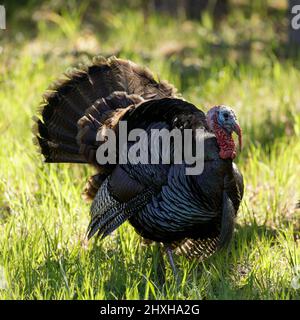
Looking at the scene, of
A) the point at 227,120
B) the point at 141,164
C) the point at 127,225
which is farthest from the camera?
the point at 127,225

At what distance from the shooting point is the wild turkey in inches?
181

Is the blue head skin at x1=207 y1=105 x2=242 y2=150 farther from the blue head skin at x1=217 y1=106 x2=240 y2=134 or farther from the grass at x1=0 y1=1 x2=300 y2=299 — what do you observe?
the grass at x1=0 y1=1 x2=300 y2=299

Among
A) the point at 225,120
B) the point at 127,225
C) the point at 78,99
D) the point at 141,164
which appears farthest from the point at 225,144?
the point at 78,99

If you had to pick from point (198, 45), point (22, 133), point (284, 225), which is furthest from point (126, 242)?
point (198, 45)

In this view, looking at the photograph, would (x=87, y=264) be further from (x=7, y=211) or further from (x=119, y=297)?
(x=7, y=211)

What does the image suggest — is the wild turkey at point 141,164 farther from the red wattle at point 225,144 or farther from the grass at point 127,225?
the grass at point 127,225

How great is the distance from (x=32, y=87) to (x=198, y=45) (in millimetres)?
2647

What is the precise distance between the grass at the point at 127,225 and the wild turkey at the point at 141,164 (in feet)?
0.68

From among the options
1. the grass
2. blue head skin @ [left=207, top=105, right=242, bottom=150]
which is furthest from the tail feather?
blue head skin @ [left=207, top=105, right=242, bottom=150]

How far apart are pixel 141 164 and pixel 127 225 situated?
0.66 metres

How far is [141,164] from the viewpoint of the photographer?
4805 mm

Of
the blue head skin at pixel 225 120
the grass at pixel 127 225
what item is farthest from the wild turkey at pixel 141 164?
the grass at pixel 127 225

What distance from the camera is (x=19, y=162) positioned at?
5.86m

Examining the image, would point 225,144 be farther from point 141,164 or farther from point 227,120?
point 141,164
